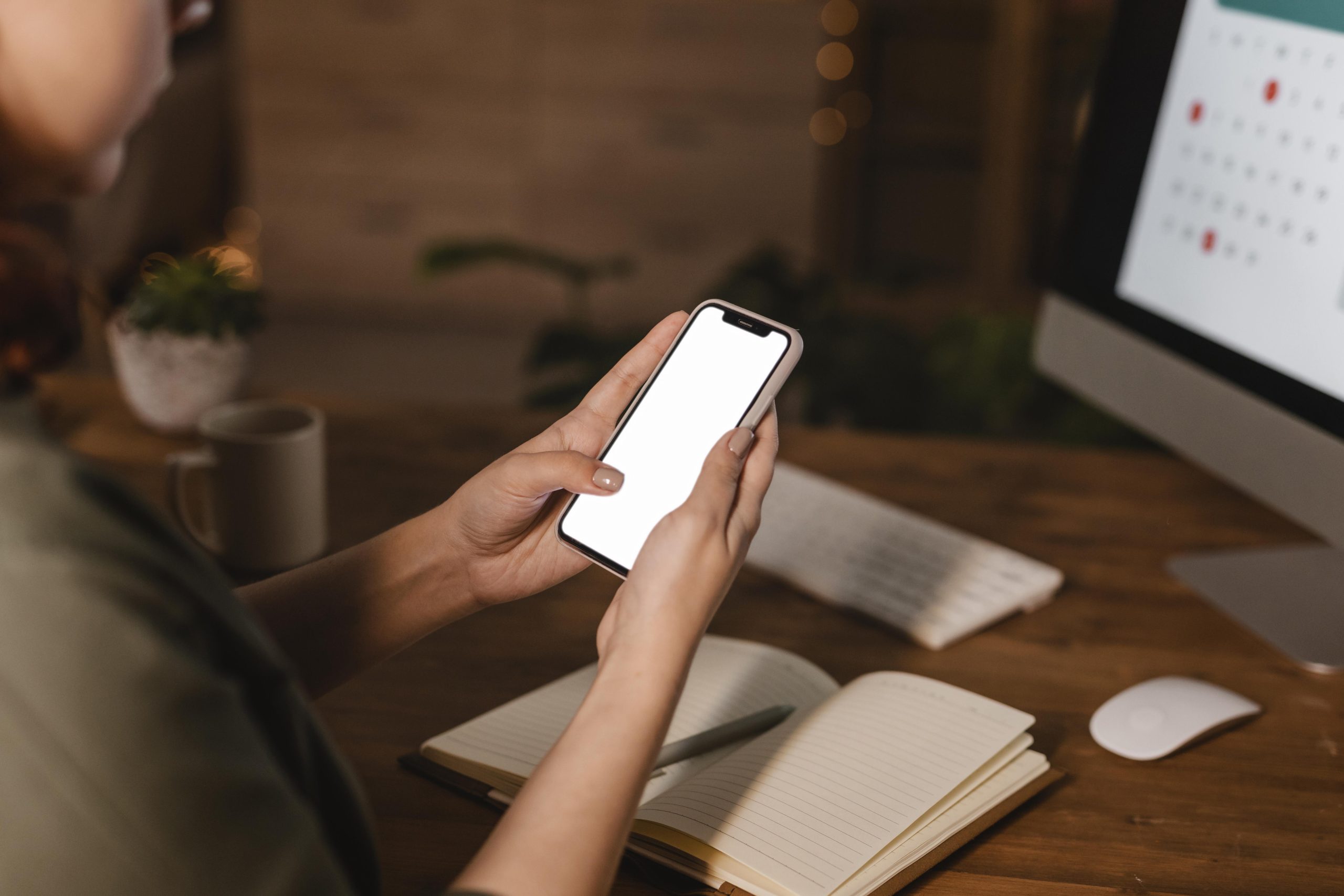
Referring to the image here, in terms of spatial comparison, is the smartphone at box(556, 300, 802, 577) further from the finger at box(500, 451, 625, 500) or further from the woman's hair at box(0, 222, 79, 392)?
the woman's hair at box(0, 222, 79, 392)

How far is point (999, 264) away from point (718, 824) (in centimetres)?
270

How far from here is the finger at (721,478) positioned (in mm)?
543

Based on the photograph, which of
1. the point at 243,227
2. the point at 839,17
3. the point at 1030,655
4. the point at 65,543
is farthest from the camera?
the point at 243,227

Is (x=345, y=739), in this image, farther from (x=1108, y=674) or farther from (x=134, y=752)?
(x=1108, y=674)

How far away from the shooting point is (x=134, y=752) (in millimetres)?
372

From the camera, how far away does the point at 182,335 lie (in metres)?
1.04

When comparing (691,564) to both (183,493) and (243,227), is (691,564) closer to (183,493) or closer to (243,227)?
(183,493)

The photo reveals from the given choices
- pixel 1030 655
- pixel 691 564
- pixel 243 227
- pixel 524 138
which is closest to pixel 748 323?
pixel 691 564

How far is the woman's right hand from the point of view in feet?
1.67

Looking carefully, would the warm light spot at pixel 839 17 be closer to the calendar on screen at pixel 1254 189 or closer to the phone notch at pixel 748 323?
the calendar on screen at pixel 1254 189

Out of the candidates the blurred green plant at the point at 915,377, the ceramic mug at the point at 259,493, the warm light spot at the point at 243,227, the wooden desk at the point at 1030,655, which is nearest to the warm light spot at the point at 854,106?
the blurred green plant at the point at 915,377

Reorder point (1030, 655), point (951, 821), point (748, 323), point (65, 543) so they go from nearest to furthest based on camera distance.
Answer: point (65, 543)
point (951, 821)
point (748, 323)
point (1030, 655)

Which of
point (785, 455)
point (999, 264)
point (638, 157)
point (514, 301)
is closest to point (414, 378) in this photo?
point (514, 301)

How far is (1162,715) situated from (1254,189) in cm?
38
